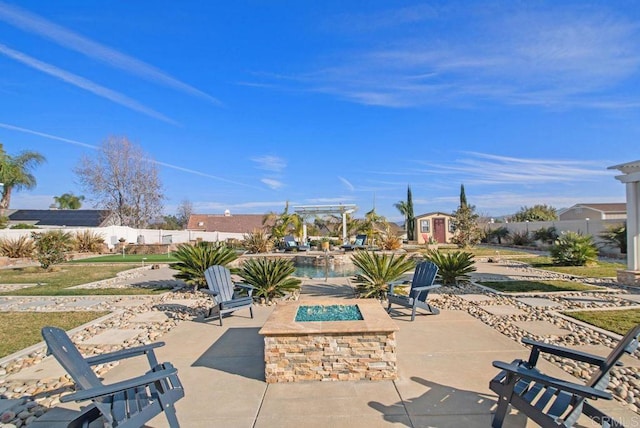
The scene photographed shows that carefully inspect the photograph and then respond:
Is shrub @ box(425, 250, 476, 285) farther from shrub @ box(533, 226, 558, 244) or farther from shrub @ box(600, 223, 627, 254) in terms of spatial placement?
shrub @ box(533, 226, 558, 244)

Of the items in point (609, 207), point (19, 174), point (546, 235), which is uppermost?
point (19, 174)

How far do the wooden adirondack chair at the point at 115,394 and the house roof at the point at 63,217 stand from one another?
33.3 metres

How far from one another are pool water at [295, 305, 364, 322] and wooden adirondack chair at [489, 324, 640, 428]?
1.63m

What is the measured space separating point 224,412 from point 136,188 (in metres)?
36.4

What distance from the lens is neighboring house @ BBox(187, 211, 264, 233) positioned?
4708 cm

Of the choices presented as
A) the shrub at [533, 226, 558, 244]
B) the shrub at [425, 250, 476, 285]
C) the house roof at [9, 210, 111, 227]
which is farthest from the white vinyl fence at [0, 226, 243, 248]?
the shrub at [533, 226, 558, 244]

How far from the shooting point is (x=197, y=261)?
353 inches

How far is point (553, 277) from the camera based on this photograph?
10.6 metres

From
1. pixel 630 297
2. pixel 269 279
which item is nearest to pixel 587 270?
pixel 630 297

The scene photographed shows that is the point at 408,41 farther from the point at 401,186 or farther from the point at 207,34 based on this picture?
the point at 401,186

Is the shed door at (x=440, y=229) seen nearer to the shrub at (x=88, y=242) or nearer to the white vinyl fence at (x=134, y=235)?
the white vinyl fence at (x=134, y=235)

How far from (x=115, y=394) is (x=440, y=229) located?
32.6 m

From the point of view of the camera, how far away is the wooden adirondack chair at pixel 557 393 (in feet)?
7.56

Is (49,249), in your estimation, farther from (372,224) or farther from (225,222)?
(225,222)
